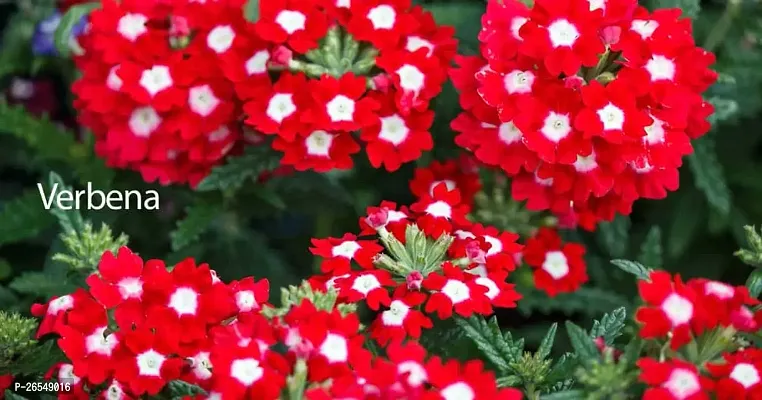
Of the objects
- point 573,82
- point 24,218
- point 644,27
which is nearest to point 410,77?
point 573,82

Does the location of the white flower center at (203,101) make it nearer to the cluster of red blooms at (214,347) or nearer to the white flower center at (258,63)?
the white flower center at (258,63)

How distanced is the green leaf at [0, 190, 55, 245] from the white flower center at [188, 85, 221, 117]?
1.51 ft

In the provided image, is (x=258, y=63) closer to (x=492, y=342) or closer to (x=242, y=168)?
(x=242, y=168)

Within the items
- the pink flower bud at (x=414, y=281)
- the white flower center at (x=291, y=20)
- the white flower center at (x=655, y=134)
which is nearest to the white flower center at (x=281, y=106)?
the white flower center at (x=291, y=20)

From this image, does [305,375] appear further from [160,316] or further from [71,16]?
[71,16]

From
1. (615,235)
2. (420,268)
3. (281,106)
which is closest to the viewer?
(420,268)

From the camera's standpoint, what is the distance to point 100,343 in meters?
1.35

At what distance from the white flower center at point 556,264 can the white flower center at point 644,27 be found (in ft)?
1.66

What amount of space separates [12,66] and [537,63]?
1.56 m

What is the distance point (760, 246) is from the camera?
139 cm

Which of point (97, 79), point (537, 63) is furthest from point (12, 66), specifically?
point (537, 63)

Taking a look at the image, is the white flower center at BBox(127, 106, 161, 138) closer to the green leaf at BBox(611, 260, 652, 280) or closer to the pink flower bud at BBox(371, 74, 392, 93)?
the pink flower bud at BBox(371, 74, 392, 93)

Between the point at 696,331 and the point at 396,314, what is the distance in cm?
45

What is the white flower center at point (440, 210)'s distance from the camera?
1.57m
